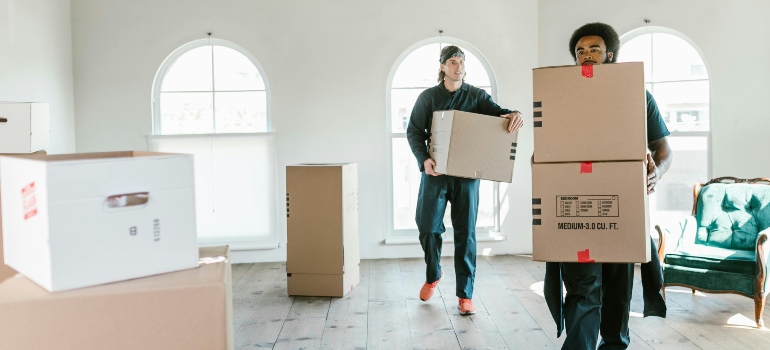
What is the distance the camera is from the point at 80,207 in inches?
46.9

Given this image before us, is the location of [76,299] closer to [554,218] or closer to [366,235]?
[554,218]

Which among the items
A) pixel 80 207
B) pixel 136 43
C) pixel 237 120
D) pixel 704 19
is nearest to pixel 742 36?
pixel 704 19

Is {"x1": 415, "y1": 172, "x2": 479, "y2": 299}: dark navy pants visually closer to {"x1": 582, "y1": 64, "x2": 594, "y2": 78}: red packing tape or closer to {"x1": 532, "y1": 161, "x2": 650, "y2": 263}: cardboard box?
{"x1": 532, "y1": 161, "x2": 650, "y2": 263}: cardboard box

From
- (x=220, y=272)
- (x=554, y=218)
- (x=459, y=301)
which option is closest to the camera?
(x=220, y=272)

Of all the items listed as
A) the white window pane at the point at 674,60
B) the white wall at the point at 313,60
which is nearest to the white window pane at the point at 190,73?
the white wall at the point at 313,60

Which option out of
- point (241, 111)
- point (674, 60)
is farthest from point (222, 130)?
point (674, 60)

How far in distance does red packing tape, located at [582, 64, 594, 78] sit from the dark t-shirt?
39cm

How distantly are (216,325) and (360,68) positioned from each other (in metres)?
4.29

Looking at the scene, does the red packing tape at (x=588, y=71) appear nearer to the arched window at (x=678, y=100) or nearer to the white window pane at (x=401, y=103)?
the arched window at (x=678, y=100)

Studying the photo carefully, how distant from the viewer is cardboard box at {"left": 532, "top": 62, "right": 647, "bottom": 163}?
83.6 inches

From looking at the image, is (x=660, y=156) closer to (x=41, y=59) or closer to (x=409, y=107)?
(x=409, y=107)

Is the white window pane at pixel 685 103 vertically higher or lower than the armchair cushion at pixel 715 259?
higher

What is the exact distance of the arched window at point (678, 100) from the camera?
4984mm

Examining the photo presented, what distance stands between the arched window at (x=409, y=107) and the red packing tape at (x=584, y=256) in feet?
10.8
